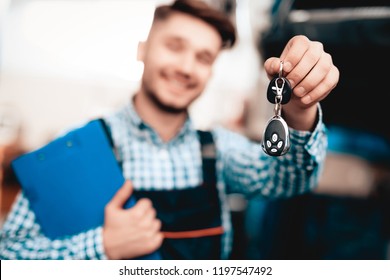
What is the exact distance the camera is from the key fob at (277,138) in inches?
13.4

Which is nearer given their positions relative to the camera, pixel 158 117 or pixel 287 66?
pixel 287 66

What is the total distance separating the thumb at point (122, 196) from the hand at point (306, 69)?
0.31 metres

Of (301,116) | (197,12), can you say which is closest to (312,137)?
(301,116)

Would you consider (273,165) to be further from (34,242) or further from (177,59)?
(34,242)

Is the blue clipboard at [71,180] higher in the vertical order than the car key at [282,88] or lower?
lower

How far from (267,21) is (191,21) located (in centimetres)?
35

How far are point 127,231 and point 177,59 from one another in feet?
1.09

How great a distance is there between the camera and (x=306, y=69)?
0.34 m

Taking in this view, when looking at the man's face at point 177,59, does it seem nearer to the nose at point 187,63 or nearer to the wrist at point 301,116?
the nose at point 187,63

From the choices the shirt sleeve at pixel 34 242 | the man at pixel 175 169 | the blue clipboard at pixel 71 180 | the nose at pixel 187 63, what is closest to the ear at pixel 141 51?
the man at pixel 175 169

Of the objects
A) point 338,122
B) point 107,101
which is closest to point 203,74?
point 338,122

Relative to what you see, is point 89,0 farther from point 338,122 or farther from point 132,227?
point 338,122

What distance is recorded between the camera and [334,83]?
364 millimetres

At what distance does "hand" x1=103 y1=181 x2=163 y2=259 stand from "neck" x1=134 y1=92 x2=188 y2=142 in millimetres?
170
